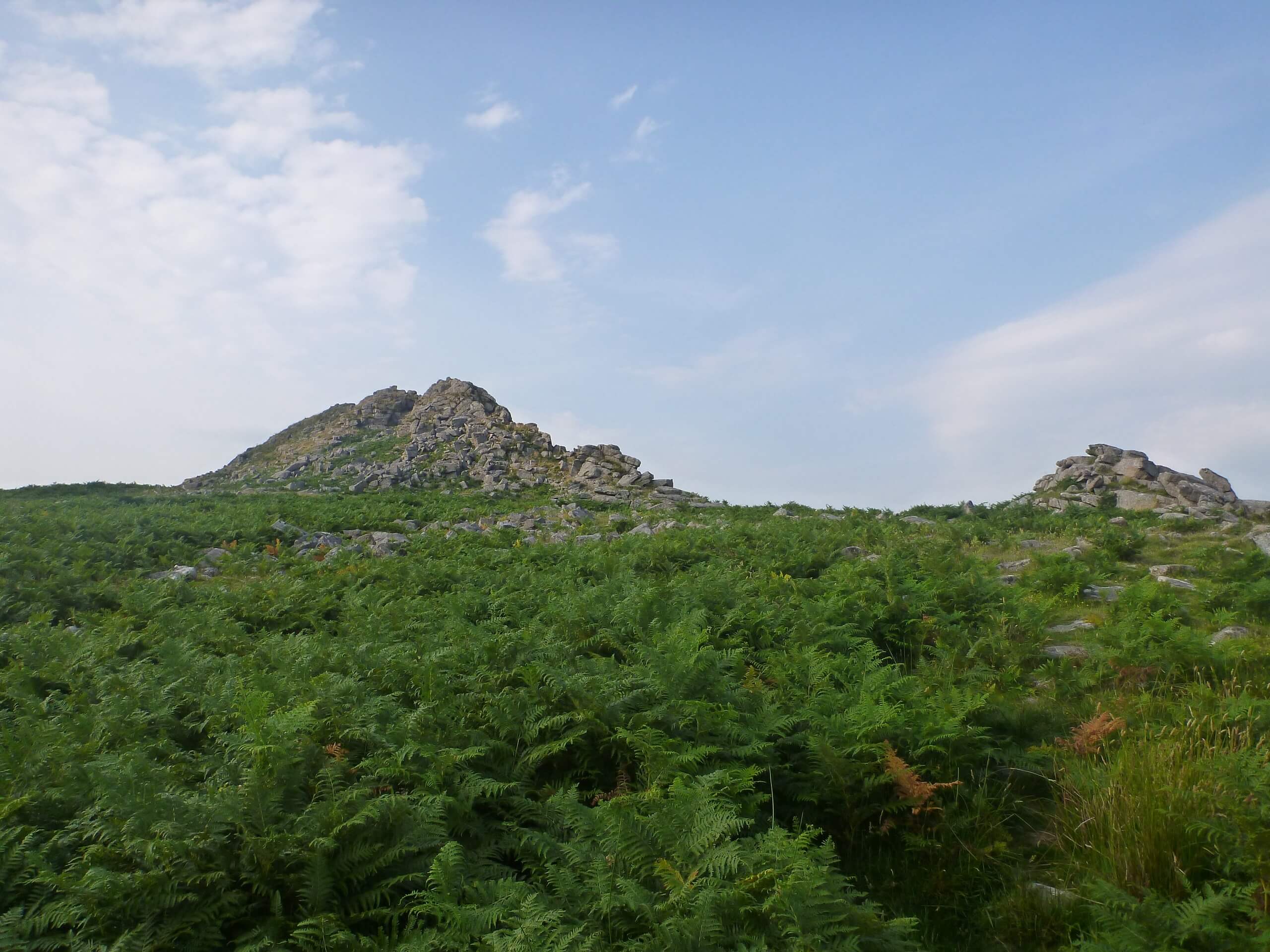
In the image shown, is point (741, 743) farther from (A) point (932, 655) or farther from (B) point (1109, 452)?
(B) point (1109, 452)

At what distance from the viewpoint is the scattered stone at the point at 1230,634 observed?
7.07 m

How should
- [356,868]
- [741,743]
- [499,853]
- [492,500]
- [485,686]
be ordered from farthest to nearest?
1. [492,500]
2. [485,686]
3. [741,743]
4. [499,853]
5. [356,868]

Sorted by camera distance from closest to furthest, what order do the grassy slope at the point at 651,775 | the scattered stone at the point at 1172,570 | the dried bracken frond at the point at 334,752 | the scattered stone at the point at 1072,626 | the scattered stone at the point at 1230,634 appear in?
the grassy slope at the point at 651,775
the dried bracken frond at the point at 334,752
the scattered stone at the point at 1230,634
the scattered stone at the point at 1072,626
the scattered stone at the point at 1172,570

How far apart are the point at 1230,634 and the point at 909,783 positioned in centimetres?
528

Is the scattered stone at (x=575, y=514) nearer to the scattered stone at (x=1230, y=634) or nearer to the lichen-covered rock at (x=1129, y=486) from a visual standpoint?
the lichen-covered rock at (x=1129, y=486)

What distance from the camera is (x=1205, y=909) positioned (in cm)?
318

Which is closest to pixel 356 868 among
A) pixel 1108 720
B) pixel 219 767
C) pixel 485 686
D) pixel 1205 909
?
pixel 219 767

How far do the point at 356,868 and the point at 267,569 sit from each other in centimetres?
1117

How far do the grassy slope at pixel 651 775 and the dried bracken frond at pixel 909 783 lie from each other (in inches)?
1.1

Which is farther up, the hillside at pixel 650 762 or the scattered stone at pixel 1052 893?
the hillside at pixel 650 762

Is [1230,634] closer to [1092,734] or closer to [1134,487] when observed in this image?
[1092,734]

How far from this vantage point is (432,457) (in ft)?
115

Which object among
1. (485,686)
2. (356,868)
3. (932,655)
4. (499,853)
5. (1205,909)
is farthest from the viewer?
(932,655)

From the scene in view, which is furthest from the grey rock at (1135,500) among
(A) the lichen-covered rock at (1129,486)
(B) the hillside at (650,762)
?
(B) the hillside at (650,762)
